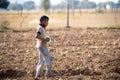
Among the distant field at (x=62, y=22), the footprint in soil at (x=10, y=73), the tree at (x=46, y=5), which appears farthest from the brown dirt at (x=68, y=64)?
the tree at (x=46, y=5)

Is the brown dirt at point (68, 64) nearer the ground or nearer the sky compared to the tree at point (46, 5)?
nearer the ground

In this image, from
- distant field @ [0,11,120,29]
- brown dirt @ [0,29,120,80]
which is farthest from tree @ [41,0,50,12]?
brown dirt @ [0,29,120,80]

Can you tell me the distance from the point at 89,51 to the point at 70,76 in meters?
3.53


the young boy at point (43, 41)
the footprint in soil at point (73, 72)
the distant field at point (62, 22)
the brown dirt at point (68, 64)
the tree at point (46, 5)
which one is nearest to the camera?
the young boy at point (43, 41)

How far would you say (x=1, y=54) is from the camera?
984cm

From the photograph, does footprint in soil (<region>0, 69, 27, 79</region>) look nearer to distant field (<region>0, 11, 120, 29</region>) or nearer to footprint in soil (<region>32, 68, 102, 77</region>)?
footprint in soil (<region>32, 68, 102, 77</region>)

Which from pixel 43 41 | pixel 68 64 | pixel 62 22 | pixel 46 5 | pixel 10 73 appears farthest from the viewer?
pixel 46 5

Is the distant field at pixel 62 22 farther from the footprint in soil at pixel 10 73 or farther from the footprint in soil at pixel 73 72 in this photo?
the footprint in soil at pixel 73 72

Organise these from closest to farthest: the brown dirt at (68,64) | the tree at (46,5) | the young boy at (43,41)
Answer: the young boy at (43,41) < the brown dirt at (68,64) < the tree at (46,5)

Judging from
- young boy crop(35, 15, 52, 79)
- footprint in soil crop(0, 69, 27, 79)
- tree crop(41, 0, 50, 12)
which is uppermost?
tree crop(41, 0, 50, 12)

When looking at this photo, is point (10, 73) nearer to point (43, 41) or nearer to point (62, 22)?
point (43, 41)

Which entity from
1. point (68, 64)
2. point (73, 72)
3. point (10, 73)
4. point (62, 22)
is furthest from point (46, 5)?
point (73, 72)

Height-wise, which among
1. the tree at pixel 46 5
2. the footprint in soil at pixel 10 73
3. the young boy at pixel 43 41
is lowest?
the footprint in soil at pixel 10 73

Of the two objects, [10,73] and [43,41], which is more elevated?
[43,41]
